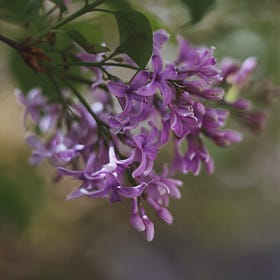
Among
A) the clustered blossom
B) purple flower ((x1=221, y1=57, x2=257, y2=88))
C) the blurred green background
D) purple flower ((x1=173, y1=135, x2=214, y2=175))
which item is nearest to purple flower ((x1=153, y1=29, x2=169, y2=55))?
the clustered blossom

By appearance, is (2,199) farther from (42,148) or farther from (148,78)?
(148,78)

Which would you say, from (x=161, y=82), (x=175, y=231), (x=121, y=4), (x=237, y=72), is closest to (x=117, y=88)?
(x=161, y=82)

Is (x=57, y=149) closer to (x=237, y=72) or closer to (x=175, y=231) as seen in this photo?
(x=237, y=72)

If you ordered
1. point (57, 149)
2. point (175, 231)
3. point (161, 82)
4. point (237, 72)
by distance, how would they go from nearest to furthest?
point (161, 82), point (57, 149), point (237, 72), point (175, 231)

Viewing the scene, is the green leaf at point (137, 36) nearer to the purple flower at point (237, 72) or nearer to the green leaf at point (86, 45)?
the green leaf at point (86, 45)

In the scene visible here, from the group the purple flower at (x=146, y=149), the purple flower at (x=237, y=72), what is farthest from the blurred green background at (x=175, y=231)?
the purple flower at (x=146, y=149)

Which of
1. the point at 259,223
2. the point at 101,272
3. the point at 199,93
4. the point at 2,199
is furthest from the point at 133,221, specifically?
the point at 259,223
